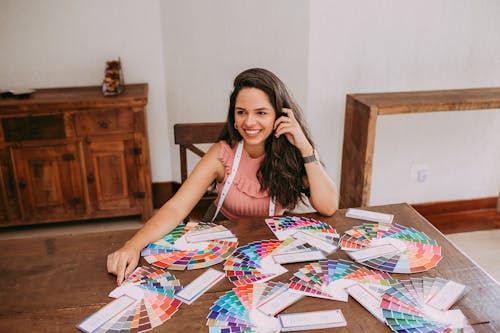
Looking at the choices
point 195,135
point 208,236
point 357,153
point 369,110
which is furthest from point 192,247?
point 357,153

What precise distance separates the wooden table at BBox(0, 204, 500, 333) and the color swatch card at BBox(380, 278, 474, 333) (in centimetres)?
3

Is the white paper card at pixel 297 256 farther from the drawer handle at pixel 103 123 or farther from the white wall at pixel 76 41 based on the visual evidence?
the white wall at pixel 76 41

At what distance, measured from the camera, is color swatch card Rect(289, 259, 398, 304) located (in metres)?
1.22

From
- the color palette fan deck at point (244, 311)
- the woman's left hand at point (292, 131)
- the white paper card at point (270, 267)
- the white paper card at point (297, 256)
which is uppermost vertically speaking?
the woman's left hand at point (292, 131)

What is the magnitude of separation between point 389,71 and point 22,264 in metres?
2.54

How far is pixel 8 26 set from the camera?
3082mm

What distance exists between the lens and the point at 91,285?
1.26 meters

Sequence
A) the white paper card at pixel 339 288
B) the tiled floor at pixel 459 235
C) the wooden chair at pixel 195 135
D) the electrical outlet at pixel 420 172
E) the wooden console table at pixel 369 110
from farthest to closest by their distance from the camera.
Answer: the electrical outlet at pixel 420 172, the tiled floor at pixel 459 235, the wooden console table at pixel 369 110, the wooden chair at pixel 195 135, the white paper card at pixel 339 288

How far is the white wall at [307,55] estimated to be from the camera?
3.02m

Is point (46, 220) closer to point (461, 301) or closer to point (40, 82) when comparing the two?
point (40, 82)

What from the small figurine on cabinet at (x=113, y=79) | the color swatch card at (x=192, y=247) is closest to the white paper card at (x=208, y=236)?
the color swatch card at (x=192, y=247)

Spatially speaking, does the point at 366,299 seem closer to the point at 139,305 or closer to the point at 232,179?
the point at 139,305

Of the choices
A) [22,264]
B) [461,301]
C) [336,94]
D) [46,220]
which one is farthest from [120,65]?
[461,301]

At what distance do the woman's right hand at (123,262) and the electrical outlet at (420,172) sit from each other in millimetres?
2489
